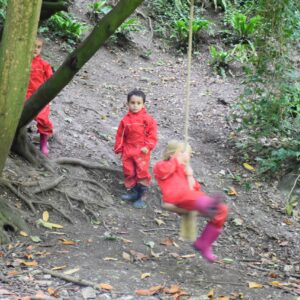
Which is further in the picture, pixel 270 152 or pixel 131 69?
pixel 131 69

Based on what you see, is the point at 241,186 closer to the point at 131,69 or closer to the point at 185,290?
the point at 185,290

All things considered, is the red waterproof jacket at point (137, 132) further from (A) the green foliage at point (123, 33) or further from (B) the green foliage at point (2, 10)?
(A) the green foliage at point (123, 33)

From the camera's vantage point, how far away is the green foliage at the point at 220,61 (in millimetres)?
13213

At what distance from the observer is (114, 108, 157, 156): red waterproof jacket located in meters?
6.75

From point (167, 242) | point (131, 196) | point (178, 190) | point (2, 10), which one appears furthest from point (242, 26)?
point (178, 190)

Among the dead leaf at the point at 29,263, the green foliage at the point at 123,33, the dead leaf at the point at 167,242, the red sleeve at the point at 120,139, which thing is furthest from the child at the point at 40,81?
the green foliage at the point at 123,33

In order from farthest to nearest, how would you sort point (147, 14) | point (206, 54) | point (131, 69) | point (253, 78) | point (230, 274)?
point (147, 14) < point (206, 54) < point (131, 69) < point (253, 78) < point (230, 274)

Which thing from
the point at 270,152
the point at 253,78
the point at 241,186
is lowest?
the point at 241,186

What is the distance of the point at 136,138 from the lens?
6.78 meters

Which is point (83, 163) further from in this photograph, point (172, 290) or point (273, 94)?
point (273, 94)

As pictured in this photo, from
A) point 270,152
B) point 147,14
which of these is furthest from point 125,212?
point 147,14

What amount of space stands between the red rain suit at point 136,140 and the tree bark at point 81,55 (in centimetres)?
108

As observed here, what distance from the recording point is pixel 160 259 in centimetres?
575

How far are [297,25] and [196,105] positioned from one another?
3.40 m
